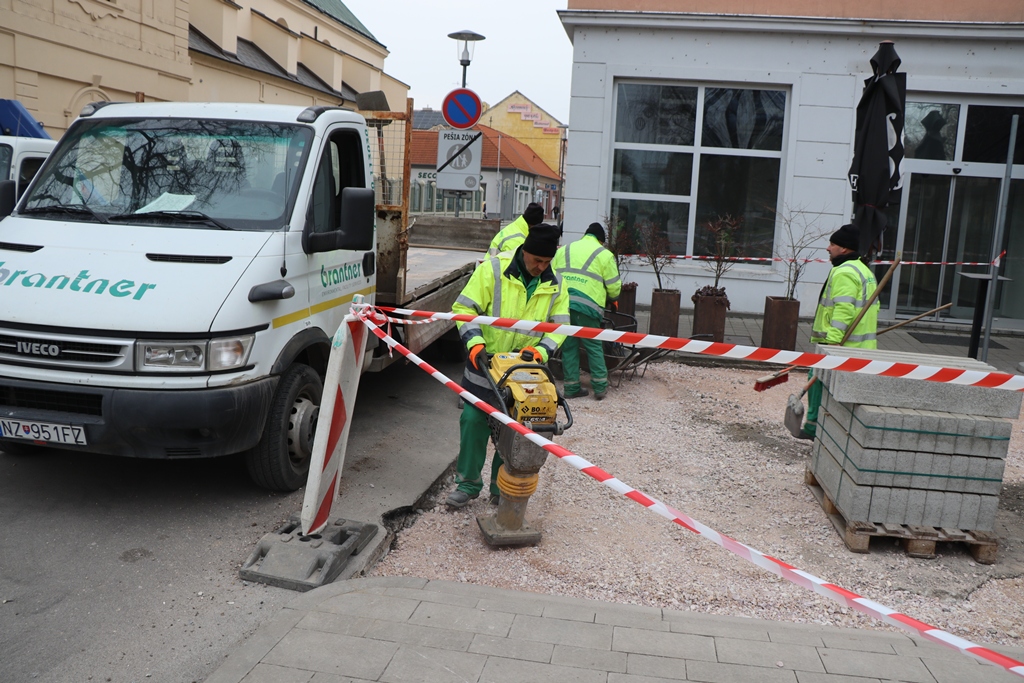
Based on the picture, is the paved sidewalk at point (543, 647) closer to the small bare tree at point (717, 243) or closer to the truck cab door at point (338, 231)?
the truck cab door at point (338, 231)

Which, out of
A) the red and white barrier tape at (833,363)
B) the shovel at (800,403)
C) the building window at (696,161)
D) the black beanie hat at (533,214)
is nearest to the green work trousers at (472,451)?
the red and white barrier tape at (833,363)

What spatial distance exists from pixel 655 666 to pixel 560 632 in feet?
1.47

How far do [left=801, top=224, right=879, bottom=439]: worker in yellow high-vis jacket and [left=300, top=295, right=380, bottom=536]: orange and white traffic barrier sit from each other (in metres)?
3.59

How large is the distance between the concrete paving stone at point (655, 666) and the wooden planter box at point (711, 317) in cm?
710

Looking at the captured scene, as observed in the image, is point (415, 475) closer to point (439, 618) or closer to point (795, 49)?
point (439, 618)

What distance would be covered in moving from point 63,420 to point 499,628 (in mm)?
2515

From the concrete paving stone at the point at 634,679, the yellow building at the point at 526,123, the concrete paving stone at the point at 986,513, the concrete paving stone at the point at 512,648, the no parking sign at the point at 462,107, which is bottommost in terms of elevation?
the concrete paving stone at the point at 512,648

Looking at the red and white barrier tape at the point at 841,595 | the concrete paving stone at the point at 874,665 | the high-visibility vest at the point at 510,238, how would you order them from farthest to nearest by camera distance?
1. the high-visibility vest at the point at 510,238
2. the concrete paving stone at the point at 874,665
3. the red and white barrier tape at the point at 841,595

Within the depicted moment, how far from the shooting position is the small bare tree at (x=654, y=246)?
1132 centimetres

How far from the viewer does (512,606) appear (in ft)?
12.7

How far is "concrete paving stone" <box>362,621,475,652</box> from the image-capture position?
3.47 metres

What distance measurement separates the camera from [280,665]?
129 inches

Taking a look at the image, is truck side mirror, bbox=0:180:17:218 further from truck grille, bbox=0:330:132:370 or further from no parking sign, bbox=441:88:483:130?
no parking sign, bbox=441:88:483:130

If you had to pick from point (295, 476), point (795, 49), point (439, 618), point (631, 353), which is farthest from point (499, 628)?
point (795, 49)
